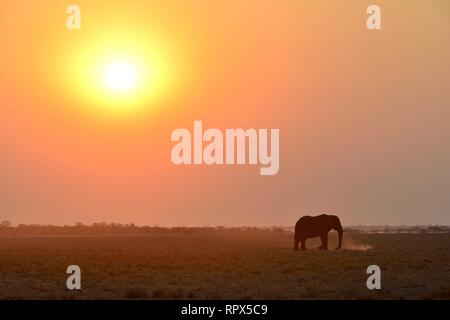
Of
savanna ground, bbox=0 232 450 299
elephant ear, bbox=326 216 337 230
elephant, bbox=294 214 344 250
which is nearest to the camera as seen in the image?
savanna ground, bbox=0 232 450 299

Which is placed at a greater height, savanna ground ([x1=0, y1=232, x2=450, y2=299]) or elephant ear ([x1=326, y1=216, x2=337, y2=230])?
elephant ear ([x1=326, y1=216, x2=337, y2=230])

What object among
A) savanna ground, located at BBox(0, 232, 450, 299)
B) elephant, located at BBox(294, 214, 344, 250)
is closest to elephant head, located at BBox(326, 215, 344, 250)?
elephant, located at BBox(294, 214, 344, 250)

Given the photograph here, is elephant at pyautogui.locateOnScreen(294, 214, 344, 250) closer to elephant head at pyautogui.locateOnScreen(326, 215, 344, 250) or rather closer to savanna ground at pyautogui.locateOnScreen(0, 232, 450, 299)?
elephant head at pyautogui.locateOnScreen(326, 215, 344, 250)

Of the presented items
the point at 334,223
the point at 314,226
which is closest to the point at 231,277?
the point at 314,226

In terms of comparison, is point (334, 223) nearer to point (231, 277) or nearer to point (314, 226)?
point (314, 226)

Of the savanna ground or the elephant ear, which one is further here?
the elephant ear

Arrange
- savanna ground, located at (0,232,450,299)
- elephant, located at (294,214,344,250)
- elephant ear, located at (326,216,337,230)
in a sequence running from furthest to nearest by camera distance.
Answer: elephant ear, located at (326,216,337,230) < elephant, located at (294,214,344,250) < savanna ground, located at (0,232,450,299)

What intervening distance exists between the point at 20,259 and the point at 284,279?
16.2 metres

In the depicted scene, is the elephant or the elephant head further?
the elephant head

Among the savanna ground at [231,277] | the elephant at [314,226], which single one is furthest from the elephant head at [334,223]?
the savanna ground at [231,277]

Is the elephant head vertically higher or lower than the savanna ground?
higher

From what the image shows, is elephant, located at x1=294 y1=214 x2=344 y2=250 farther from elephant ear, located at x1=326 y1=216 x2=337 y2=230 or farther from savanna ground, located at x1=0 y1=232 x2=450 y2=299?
savanna ground, located at x1=0 y1=232 x2=450 y2=299
